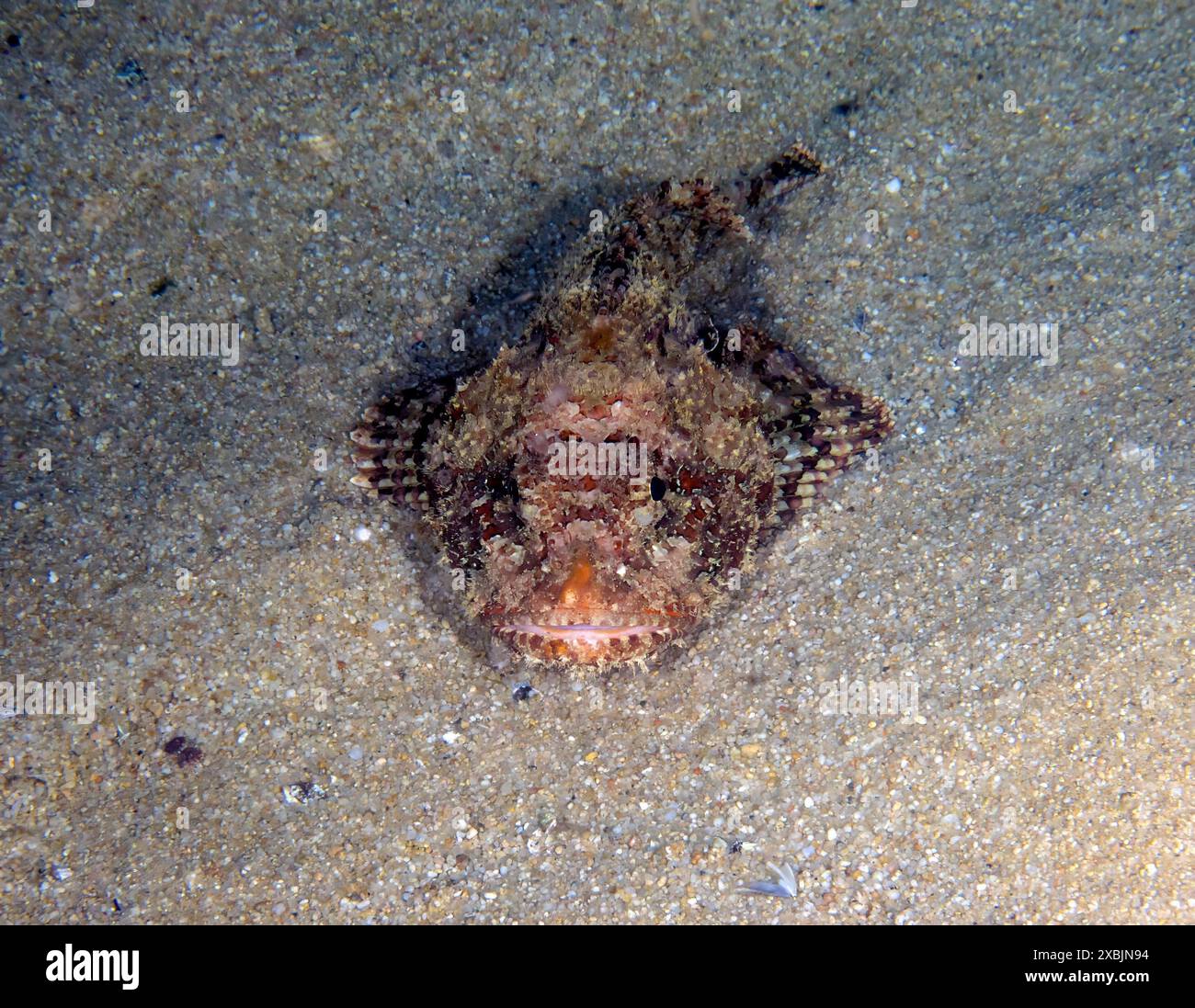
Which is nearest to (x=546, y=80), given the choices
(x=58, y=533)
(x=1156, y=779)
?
(x=58, y=533)

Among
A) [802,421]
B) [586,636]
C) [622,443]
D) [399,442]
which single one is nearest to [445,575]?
[399,442]

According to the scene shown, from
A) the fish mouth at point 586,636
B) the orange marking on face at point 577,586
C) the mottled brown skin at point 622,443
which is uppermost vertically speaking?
the mottled brown skin at point 622,443

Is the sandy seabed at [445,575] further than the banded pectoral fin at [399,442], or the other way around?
the banded pectoral fin at [399,442]

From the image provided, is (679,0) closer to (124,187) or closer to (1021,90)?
(1021,90)

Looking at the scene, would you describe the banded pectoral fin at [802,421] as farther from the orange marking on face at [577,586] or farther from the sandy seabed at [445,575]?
the orange marking on face at [577,586]

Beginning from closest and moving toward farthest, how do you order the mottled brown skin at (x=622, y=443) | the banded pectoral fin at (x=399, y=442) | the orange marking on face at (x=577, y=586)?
the orange marking on face at (x=577, y=586)
the mottled brown skin at (x=622, y=443)
the banded pectoral fin at (x=399, y=442)

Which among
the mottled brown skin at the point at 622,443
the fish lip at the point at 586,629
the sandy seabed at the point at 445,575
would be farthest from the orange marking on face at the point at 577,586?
the sandy seabed at the point at 445,575

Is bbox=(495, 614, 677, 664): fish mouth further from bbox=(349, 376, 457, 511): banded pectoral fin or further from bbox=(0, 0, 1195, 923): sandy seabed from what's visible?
bbox=(349, 376, 457, 511): banded pectoral fin
